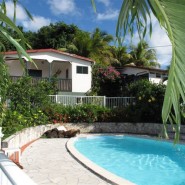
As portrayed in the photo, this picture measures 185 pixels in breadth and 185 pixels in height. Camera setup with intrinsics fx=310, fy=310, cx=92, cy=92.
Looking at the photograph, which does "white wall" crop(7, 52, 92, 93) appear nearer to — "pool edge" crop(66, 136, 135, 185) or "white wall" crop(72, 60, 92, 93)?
"white wall" crop(72, 60, 92, 93)

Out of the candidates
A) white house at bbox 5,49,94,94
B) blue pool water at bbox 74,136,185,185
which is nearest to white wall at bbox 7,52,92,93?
white house at bbox 5,49,94,94

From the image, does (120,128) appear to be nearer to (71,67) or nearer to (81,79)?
(81,79)

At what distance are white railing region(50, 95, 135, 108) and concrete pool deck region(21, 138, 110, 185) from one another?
7.23 meters

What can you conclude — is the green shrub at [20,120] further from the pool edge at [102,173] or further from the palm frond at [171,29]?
the palm frond at [171,29]

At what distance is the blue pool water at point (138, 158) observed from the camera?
929cm

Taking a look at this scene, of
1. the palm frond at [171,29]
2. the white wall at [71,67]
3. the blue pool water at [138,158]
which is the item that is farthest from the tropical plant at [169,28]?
the white wall at [71,67]

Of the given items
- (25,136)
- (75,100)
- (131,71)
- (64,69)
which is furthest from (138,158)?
(131,71)

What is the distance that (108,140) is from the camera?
15.9m

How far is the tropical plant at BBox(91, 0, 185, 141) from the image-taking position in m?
1.36

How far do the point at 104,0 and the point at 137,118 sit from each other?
53.5 feet

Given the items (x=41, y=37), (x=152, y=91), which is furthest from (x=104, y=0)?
(x=41, y=37)

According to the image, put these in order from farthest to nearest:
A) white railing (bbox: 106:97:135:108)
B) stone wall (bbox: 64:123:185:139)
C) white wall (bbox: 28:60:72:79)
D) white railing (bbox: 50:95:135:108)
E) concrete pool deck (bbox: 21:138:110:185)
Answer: white wall (bbox: 28:60:72:79)
white railing (bbox: 106:97:135:108)
white railing (bbox: 50:95:135:108)
stone wall (bbox: 64:123:185:139)
concrete pool deck (bbox: 21:138:110:185)

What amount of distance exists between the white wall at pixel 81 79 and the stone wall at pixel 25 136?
9.44 meters

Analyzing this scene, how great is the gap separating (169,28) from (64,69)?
2620 centimetres
